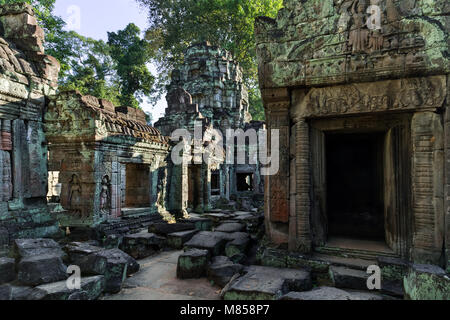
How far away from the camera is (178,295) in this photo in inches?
136

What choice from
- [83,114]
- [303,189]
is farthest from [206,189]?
[303,189]

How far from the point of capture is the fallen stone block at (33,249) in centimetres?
350

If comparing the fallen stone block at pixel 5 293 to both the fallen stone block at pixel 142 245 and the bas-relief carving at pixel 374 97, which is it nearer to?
the fallen stone block at pixel 142 245

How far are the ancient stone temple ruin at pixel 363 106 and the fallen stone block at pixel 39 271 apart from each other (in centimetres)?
312

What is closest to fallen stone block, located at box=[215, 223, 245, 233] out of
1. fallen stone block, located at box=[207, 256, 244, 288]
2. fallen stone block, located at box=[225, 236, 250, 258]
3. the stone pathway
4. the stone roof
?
fallen stone block, located at box=[225, 236, 250, 258]

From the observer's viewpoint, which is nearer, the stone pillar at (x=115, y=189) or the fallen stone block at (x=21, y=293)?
the fallen stone block at (x=21, y=293)

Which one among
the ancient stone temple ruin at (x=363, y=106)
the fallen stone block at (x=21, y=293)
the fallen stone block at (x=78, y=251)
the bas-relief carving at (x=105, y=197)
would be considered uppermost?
the ancient stone temple ruin at (x=363, y=106)

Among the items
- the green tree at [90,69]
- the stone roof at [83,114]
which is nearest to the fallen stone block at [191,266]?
the stone roof at [83,114]

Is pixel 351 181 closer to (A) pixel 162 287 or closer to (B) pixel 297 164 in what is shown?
(B) pixel 297 164

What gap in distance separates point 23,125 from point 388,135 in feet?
21.8

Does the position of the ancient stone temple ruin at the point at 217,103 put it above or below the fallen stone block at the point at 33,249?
above

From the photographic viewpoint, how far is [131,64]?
2384 centimetres

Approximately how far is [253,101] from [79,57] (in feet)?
56.2

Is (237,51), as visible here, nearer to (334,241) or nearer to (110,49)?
(110,49)
